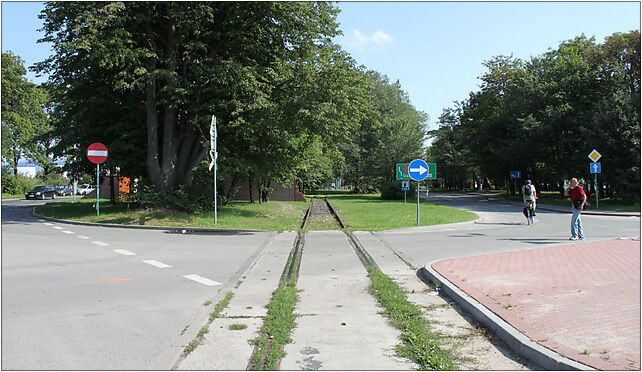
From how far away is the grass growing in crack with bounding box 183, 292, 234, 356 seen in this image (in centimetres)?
425

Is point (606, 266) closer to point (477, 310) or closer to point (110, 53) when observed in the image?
point (477, 310)

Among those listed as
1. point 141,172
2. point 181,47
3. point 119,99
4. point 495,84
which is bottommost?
point 141,172

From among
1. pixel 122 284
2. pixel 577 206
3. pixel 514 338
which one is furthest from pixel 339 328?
pixel 577 206

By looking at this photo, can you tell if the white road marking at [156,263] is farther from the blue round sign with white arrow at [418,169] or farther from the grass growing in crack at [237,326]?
the blue round sign with white arrow at [418,169]

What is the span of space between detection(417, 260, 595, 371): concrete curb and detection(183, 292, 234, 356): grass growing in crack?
3.05 meters

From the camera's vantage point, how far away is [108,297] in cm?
622

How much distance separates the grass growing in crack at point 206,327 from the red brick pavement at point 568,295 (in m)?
3.22

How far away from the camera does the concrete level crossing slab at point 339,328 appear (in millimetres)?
3973

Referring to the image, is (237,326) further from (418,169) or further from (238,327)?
(418,169)

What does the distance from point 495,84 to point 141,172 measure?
44567 mm

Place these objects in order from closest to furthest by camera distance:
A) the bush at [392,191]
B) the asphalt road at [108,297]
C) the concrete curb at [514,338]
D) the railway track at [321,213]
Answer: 1. the concrete curb at [514,338]
2. the asphalt road at [108,297]
3. the railway track at [321,213]
4. the bush at [392,191]

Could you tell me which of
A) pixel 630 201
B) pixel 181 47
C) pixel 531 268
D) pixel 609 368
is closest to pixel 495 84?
pixel 630 201

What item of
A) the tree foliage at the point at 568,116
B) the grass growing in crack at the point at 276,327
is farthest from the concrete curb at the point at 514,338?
the tree foliage at the point at 568,116

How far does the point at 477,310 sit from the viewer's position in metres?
5.29
